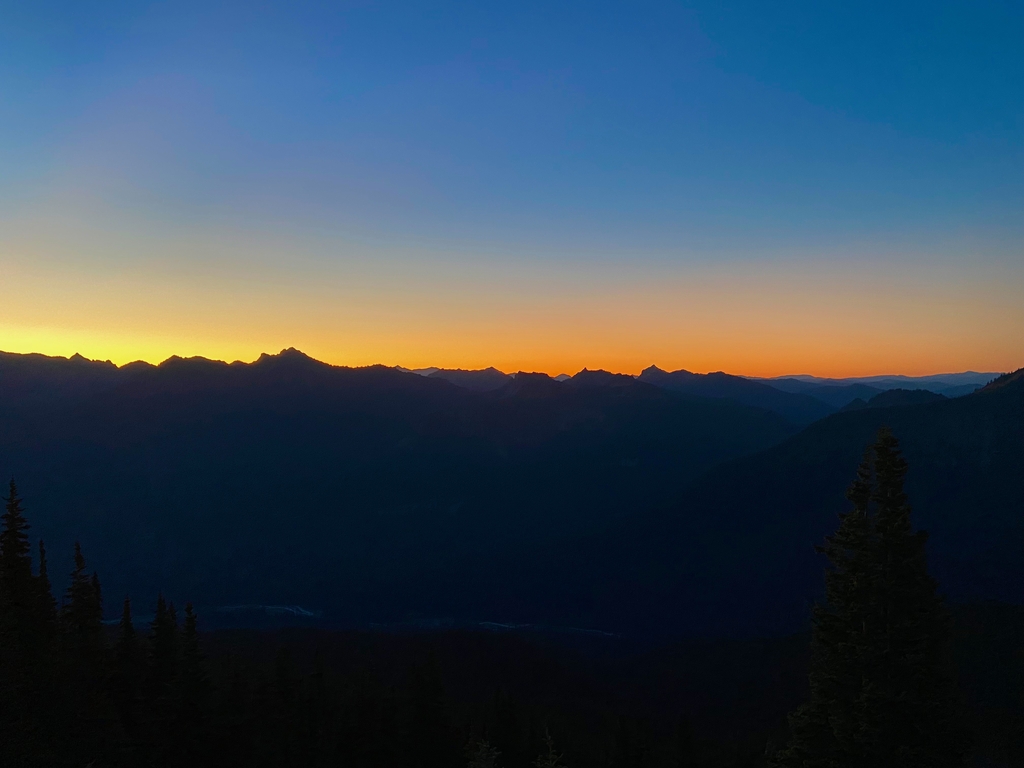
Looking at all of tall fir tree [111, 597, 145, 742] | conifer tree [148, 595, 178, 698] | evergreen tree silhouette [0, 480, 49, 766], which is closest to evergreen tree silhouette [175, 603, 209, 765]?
tall fir tree [111, 597, 145, 742]

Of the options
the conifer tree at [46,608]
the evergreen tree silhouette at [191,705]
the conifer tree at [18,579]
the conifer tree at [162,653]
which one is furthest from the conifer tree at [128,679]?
the conifer tree at [18,579]

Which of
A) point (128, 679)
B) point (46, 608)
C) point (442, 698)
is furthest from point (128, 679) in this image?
point (442, 698)

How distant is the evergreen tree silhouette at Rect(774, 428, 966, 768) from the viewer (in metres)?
17.4

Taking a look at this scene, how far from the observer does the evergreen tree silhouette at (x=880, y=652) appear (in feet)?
57.1

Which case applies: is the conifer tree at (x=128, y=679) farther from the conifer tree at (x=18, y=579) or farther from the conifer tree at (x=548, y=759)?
the conifer tree at (x=548, y=759)

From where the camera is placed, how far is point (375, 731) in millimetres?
67875

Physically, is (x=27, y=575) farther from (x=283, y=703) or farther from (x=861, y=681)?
(x=861, y=681)

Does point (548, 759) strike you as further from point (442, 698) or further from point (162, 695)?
point (442, 698)

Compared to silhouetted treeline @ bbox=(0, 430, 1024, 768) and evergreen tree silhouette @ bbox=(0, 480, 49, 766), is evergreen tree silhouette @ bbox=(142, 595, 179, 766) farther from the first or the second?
evergreen tree silhouette @ bbox=(0, 480, 49, 766)

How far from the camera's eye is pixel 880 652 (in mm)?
17875

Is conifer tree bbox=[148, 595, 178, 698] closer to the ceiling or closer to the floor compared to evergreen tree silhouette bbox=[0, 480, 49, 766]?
closer to the floor

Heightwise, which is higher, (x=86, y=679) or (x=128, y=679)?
(x=86, y=679)

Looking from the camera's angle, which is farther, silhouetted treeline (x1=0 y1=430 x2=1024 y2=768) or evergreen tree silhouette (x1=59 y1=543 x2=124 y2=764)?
evergreen tree silhouette (x1=59 y1=543 x2=124 y2=764)

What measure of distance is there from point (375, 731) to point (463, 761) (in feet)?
42.3
